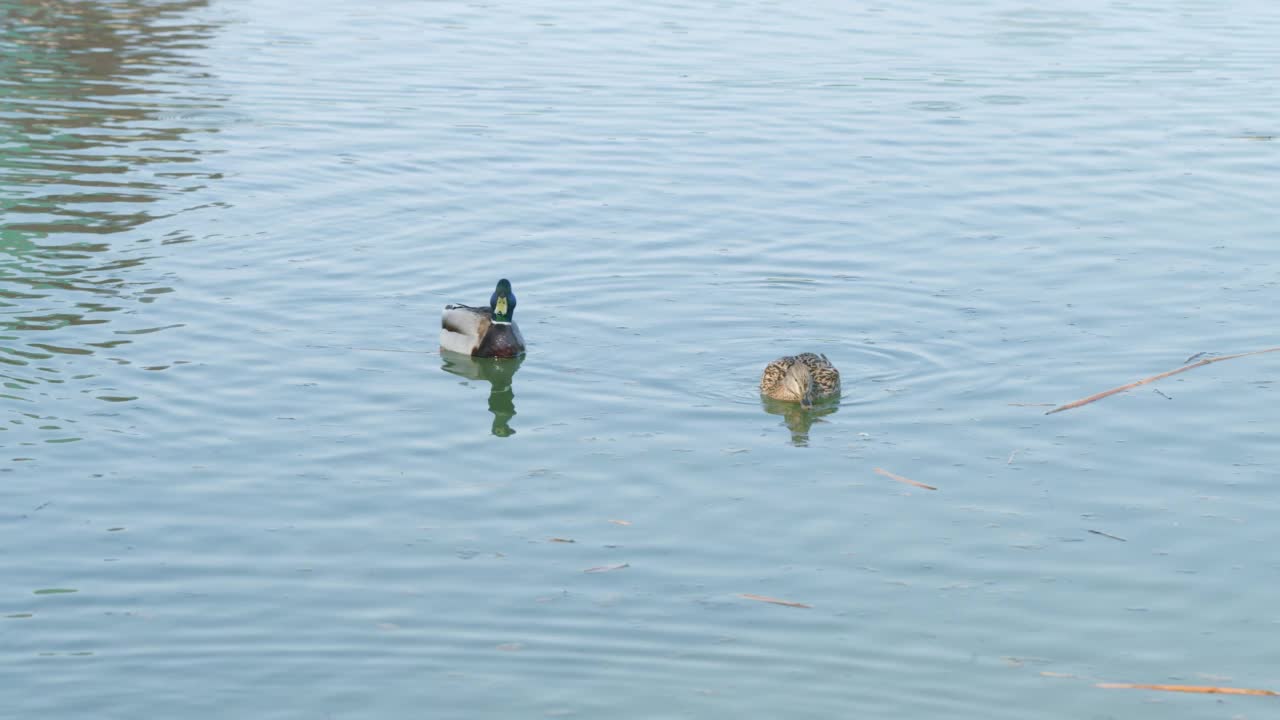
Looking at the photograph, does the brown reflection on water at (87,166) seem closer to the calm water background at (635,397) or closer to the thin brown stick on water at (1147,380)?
the calm water background at (635,397)

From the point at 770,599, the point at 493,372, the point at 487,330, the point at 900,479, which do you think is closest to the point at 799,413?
the point at 900,479

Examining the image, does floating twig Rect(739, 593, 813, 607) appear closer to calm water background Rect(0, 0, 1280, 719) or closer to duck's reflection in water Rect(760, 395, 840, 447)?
calm water background Rect(0, 0, 1280, 719)

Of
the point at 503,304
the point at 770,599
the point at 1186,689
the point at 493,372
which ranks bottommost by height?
the point at 493,372

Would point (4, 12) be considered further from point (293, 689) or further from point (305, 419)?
point (293, 689)

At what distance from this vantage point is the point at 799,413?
12.4m

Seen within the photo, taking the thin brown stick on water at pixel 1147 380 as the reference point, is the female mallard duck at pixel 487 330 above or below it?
below

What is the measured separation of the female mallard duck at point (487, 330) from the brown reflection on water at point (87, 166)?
2.61 metres

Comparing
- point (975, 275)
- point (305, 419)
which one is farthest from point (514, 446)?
point (975, 275)

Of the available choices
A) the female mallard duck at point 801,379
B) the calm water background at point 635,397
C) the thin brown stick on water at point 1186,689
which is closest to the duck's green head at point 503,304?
the calm water background at point 635,397

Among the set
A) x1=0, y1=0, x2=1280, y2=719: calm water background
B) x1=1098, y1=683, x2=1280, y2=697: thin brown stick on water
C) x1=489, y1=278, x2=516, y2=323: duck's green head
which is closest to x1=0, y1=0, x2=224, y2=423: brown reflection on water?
x1=0, y1=0, x2=1280, y2=719: calm water background

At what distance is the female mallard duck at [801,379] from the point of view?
1226 centimetres

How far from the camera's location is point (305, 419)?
1223 cm

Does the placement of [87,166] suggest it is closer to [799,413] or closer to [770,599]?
[799,413]

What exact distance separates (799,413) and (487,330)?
2.88 meters
